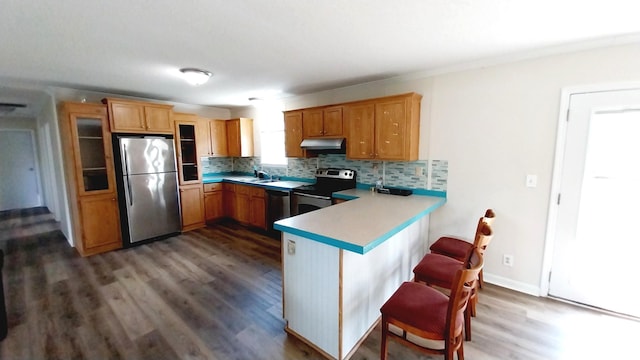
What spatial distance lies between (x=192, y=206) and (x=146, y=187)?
856 millimetres

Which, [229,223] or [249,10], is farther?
[229,223]

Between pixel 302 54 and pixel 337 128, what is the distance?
132 centimetres

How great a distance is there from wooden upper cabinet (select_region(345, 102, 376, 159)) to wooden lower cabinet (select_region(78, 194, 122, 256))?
11.6 ft

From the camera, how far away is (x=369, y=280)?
202cm

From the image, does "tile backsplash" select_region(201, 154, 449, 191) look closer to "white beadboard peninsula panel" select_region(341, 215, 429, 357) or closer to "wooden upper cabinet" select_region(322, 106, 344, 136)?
"wooden upper cabinet" select_region(322, 106, 344, 136)

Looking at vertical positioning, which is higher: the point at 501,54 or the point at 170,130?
the point at 501,54

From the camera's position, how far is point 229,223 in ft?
16.9

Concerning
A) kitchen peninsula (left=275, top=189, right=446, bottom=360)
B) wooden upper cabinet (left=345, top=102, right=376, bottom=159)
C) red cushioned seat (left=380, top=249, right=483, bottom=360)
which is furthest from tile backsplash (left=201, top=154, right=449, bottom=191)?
Result: red cushioned seat (left=380, top=249, right=483, bottom=360)

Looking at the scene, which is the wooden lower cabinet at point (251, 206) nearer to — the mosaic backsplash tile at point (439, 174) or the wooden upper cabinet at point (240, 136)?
the wooden upper cabinet at point (240, 136)

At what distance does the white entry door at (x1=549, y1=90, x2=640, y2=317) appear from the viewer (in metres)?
2.14

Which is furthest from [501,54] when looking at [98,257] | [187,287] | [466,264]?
[98,257]

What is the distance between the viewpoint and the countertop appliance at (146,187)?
3.87m

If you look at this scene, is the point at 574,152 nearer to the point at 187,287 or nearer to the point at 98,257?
the point at 187,287

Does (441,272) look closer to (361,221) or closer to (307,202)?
(361,221)
